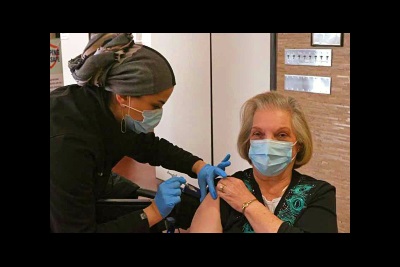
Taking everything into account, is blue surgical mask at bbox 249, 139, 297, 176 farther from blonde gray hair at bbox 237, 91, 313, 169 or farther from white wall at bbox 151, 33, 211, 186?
white wall at bbox 151, 33, 211, 186

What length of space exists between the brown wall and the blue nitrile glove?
55 cm

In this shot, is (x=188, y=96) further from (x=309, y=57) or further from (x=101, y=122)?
(x=309, y=57)

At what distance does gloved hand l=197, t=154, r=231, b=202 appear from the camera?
4.63 feet

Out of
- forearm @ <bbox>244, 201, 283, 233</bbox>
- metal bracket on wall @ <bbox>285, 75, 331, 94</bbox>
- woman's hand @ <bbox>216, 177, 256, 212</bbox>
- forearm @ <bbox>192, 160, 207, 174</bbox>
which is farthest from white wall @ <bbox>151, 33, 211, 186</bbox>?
metal bracket on wall @ <bbox>285, 75, 331, 94</bbox>

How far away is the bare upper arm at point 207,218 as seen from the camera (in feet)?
4.50

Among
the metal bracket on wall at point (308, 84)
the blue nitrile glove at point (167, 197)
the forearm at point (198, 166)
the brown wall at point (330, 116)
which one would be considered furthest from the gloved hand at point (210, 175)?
the metal bracket on wall at point (308, 84)

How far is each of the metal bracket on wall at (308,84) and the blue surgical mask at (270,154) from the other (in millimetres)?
426

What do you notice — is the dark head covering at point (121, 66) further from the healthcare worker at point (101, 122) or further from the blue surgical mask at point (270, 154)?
the blue surgical mask at point (270, 154)

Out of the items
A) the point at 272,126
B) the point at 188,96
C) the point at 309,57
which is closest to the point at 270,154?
the point at 272,126
